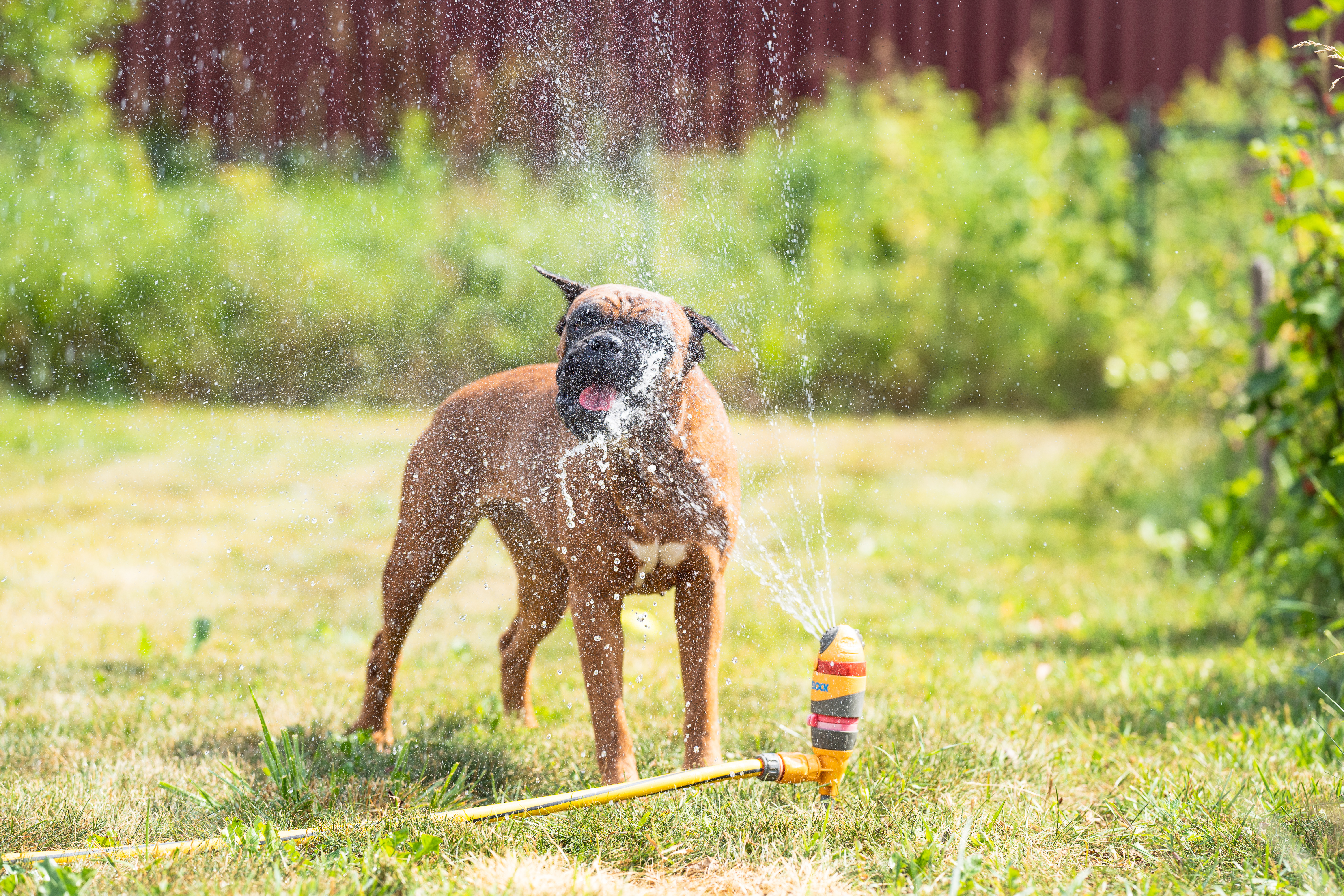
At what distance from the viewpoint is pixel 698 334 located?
7.78ft

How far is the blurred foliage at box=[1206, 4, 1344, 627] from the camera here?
10.8ft

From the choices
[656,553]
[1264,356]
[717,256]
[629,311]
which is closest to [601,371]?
[629,311]

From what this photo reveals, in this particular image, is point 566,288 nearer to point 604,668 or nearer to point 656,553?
point 656,553

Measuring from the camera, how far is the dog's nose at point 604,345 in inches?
84.6

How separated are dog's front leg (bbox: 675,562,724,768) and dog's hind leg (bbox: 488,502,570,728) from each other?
1.73ft

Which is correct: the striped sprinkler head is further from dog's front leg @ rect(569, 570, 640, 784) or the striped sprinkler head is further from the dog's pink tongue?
the dog's pink tongue

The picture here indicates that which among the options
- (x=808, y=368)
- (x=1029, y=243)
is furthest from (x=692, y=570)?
(x=1029, y=243)

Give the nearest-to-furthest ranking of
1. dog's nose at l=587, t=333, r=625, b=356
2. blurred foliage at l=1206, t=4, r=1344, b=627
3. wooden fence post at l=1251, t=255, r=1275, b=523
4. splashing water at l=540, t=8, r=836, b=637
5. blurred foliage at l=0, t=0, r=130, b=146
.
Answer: dog's nose at l=587, t=333, r=625, b=356 → splashing water at l=540, t=8, r=836, b=637 → blurred foliage at l=1206, t=4, r=1344, b=627 → wooden fence post at l=1251, t=255, r=1275, b=523 → blurred foliage at l=0, t=0, r=130, b=146

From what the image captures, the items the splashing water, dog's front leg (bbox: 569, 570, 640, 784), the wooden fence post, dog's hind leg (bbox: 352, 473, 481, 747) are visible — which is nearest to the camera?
dog's front leg (bbox: 569, 570, 640, 784)

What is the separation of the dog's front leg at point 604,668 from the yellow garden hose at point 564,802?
91mm

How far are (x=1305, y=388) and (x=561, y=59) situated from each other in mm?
3912

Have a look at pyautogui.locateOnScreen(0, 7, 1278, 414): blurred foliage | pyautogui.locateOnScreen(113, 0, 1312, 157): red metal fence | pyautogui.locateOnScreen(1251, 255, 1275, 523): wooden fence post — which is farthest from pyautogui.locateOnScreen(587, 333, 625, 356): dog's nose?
pyautogui.locateOnScreen(1251, 255, 1275, 523): wooden fence post

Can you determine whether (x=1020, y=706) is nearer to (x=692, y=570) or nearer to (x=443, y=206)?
(x=692, y=570)

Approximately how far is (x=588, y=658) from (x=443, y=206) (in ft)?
15.6
